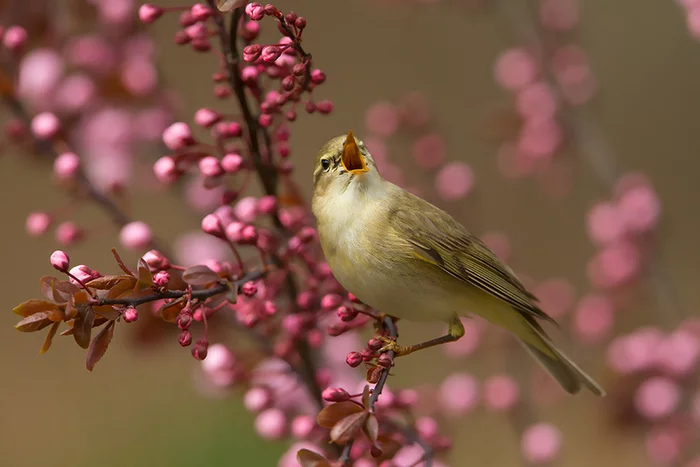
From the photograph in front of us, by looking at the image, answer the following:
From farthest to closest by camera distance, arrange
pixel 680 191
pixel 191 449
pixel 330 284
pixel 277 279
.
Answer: pixel 680 191, pixel 191 449, pixel 330 284, pixel 277 279

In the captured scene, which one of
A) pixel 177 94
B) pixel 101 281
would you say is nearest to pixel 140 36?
pixel 177 94

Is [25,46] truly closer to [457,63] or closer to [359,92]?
[359,92]

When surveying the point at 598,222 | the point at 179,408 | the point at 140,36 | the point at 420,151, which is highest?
the point at 140,36

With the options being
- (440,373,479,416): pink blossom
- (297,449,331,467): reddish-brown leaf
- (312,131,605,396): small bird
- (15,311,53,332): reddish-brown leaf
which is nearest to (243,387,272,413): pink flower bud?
(312,131,605,396): small bird

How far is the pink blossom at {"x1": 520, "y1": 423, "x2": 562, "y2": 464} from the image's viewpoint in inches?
75.9

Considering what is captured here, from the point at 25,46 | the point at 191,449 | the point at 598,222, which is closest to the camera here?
the point at 25,46

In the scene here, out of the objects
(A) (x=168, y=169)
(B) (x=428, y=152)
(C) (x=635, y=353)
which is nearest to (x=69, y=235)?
(A) (x=168, y=169)

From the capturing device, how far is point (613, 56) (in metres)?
5.26

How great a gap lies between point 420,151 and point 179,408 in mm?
1809

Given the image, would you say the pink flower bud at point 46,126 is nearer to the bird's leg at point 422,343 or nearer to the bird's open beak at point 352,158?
the bird's open beak at point 352,158

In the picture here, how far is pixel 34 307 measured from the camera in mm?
973

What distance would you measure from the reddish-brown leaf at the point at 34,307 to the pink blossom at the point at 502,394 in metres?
1.31

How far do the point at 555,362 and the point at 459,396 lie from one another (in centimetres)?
42

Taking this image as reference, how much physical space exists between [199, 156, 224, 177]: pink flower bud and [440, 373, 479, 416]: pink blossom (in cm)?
106
